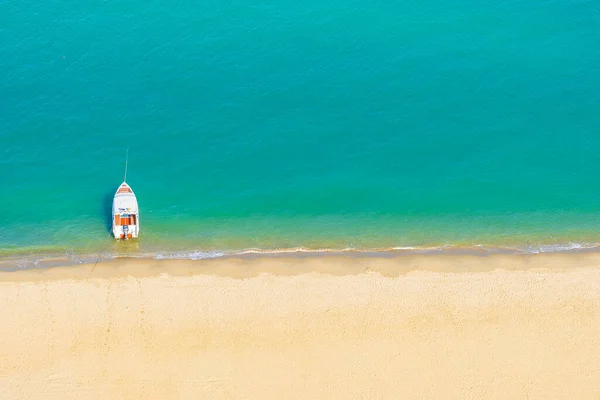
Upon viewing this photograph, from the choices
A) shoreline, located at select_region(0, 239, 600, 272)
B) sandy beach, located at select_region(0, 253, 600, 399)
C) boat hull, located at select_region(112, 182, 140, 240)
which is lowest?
sandy beach, located at select_region(0, 253, 600, 399)

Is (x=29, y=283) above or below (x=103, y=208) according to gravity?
below

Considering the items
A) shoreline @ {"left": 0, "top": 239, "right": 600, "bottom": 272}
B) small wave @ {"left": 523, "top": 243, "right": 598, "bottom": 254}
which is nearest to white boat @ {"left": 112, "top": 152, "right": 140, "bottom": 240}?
shoreline @ {"left": 0, "top": 239, "right": 600, "bottom": 272}

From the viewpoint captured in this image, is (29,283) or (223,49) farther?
(223,49)

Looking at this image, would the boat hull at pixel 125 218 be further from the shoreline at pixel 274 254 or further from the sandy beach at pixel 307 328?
the sandy beach at pixel 307 328

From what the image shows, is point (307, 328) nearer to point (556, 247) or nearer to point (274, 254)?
point (274, 254)

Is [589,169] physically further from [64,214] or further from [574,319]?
[64,214]

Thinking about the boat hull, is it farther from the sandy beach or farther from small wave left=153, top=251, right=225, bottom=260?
small wave left=153, top=251, right=225, bottom=260

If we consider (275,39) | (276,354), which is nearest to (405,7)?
(275,39)
